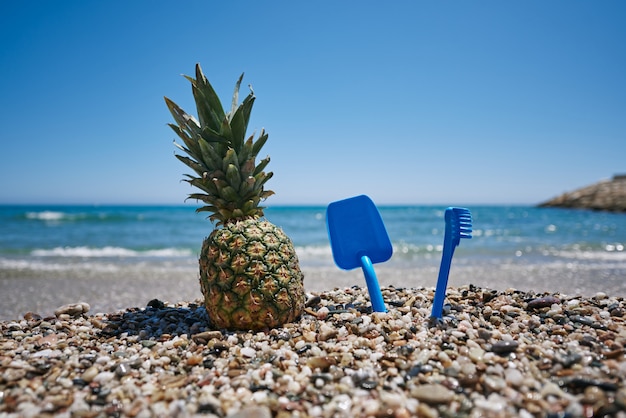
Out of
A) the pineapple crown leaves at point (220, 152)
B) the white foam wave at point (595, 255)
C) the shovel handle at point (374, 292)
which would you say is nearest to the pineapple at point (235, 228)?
the pineapple crown leaves at point (220, 152)

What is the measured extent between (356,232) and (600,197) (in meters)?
45.1

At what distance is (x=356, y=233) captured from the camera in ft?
12.2

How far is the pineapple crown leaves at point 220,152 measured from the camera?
309 cm

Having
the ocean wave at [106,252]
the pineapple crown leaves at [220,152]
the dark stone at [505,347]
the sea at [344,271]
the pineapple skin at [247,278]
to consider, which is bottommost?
the ocean wave at [106,252]

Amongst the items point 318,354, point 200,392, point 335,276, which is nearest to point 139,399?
point 200,392

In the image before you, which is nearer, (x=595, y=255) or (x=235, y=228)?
(x=235, y=228)

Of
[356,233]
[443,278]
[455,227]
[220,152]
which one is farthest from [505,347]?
[220,152]

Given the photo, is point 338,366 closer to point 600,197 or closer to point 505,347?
point 505,347

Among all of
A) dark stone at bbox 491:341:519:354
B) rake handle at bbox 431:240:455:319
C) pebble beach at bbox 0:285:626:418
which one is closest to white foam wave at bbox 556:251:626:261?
pebble beach at bbox 0:285:626:418

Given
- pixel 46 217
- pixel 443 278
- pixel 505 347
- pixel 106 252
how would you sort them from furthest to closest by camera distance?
pixel 46 217 < pixel 106 252 < pixel 443 278 < pixel 505 347

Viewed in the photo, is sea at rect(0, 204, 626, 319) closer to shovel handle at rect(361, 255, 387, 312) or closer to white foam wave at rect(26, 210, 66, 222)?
shovel handle at rect(361, 255, 387, 312)

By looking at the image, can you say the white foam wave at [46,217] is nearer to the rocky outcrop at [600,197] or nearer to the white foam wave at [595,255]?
the white foam wave at [595,255]

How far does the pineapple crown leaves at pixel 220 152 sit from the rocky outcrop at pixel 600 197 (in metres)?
41.5

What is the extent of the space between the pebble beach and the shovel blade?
1.65 ft
